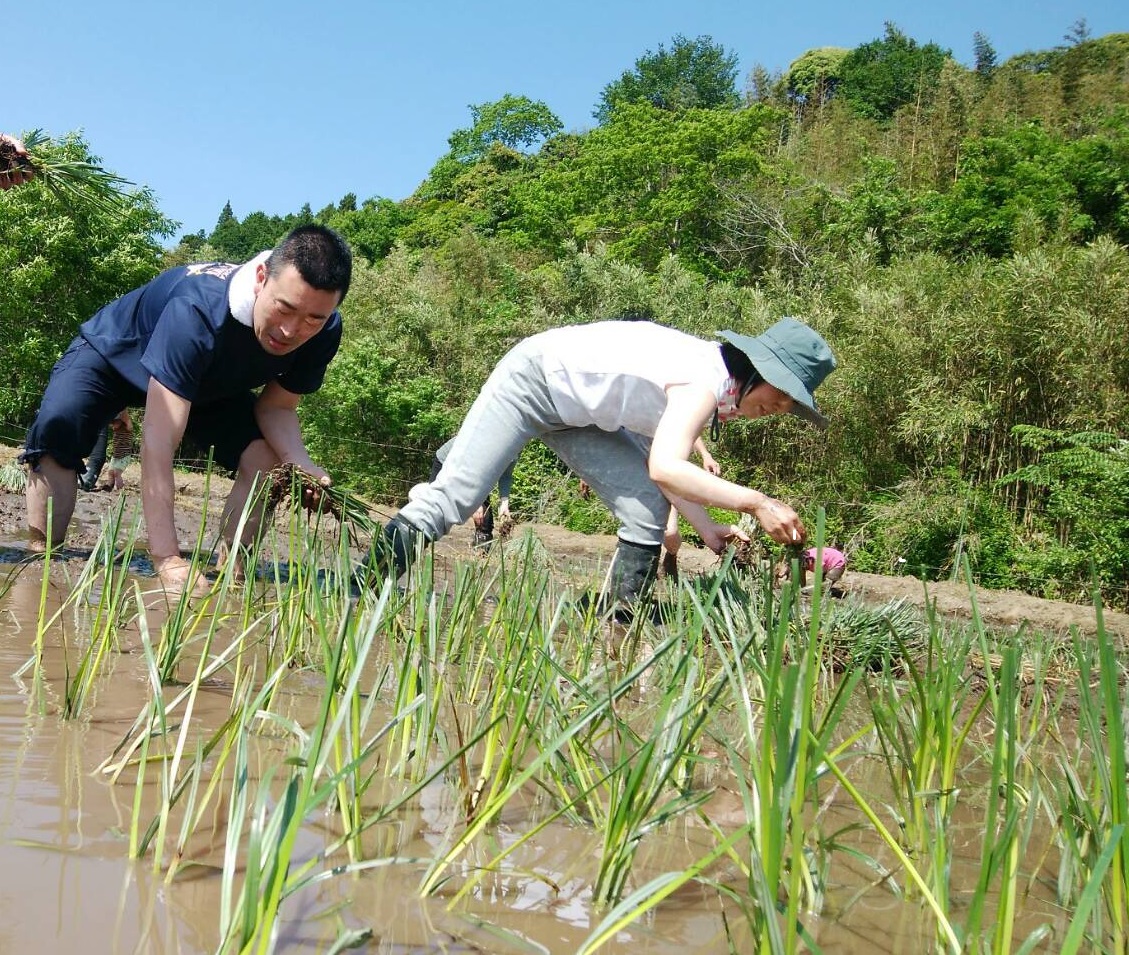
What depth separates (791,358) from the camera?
10.5 ft

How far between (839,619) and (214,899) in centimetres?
334

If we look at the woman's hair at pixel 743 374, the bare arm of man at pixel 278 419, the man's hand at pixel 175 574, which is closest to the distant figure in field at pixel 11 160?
the bare arm of man at pixel 278 419

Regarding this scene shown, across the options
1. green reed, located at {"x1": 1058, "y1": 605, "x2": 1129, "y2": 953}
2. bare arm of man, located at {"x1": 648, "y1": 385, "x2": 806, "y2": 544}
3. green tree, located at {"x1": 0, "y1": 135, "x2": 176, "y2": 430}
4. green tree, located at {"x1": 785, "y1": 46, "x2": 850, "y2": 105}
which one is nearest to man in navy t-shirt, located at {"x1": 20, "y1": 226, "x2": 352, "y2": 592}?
bare arm of man, located at {"x1": 648, "y1": 385, "x2": 806, "y2": 544}

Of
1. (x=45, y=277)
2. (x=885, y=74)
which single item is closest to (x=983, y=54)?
(x=885, y=74)

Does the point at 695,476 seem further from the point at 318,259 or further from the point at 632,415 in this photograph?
the point at 318,259

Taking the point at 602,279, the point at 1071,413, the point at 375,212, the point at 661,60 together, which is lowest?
the point at 1071,413

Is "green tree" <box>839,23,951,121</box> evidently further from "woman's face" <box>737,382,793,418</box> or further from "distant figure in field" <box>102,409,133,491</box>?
"woman's face" <box>737,382,793,418</box>

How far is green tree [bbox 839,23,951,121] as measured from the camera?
143 ft

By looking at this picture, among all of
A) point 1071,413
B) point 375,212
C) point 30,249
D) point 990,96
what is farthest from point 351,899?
point 375,212

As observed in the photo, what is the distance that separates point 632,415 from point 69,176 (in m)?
2.92

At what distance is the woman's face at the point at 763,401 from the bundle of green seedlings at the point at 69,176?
3.09m

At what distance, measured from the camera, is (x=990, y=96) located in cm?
3070

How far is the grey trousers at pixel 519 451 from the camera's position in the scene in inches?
141

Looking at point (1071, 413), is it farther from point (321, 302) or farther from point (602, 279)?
point (321, 302)
